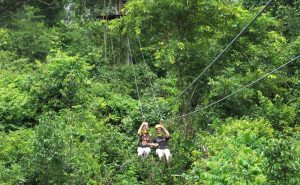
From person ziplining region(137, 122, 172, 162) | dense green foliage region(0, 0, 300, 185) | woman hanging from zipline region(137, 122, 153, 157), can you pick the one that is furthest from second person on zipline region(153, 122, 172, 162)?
dense green foliage region(0, 0, 300, 185)

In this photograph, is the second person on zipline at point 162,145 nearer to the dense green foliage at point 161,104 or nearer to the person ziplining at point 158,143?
the person ziplining at point 158,143

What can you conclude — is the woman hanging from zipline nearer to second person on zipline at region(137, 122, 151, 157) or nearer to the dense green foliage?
second person on zipline at region(137, 122, 151, 157)

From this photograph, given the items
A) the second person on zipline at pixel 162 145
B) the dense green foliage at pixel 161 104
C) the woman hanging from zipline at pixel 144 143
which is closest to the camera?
the dense green foliage at pixel 161 104

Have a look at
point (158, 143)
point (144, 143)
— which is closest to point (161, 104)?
point (144, 143)

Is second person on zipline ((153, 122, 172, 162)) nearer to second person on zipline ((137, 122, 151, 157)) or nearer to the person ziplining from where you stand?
the person ziplining

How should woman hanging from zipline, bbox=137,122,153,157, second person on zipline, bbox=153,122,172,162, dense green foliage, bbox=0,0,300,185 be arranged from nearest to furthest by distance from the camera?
dense green foliage, bbox=0,0,300,185
second person on zipline, bbox=153,122,172,162
woman hanging from zipline, bbox=137,122,153,157

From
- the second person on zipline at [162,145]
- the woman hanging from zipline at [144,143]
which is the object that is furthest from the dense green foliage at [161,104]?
the second person on zipline at [162,145]

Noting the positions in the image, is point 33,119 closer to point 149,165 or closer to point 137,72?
point 149,165

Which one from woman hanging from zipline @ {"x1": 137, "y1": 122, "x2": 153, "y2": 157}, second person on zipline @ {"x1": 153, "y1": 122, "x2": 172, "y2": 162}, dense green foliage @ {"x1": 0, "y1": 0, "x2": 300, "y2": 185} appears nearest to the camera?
dense green foliage @ {"x1": 0, "y1": 0, "x2": 300, "y2": 185}

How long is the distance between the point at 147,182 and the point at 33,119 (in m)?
4.07

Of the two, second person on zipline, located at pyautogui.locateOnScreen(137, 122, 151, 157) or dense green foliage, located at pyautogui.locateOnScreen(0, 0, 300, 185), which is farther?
second person on zipline, located at pyautogui.locateOnScreen(137, 122, 151, 157)

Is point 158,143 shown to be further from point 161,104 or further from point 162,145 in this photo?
point 161,104

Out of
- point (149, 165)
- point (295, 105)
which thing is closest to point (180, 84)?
point (149, 165)

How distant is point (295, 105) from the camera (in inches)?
408
